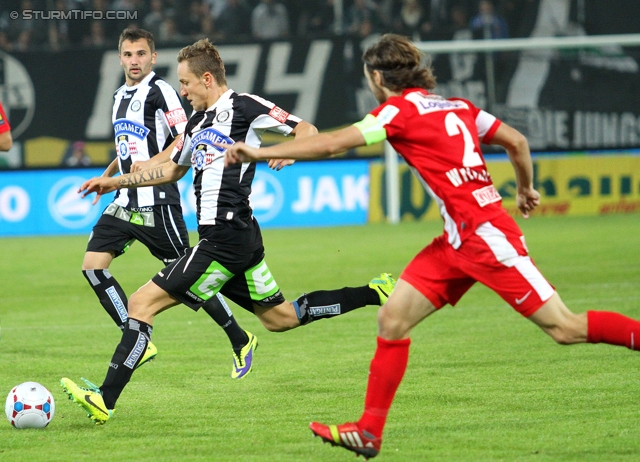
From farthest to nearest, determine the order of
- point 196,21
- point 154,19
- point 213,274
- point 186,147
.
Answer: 1. point 196,21
2. point 154,19
3. point 186,147
4. point 213,274

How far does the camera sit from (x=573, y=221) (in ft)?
60.0

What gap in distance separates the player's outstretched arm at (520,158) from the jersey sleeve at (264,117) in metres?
1.42

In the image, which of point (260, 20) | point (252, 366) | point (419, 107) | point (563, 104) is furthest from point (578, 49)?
point (419, 107)

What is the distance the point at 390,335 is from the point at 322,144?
0.94 meters

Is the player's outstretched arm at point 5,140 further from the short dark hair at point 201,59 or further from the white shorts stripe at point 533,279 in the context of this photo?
the white shorts stripe at point 533,279

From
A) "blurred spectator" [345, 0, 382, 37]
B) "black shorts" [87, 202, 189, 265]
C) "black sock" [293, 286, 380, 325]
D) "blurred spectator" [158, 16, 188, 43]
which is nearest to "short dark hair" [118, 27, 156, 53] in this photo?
"black shorts" [87, 202, 189, 265]

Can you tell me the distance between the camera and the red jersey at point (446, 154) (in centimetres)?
458

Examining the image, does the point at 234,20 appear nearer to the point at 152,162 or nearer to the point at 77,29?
the point at 77,29

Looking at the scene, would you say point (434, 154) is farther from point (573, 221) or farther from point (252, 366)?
point (573, 221)

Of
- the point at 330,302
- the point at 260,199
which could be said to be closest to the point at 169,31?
the point at 260,199

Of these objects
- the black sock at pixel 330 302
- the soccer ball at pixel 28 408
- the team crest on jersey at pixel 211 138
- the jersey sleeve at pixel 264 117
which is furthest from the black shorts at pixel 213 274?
the soccer ball at pixel 28 408

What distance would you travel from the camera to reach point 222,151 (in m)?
→ 5.77

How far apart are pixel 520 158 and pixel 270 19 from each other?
56.4ft

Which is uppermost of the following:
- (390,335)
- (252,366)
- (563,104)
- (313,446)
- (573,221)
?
(390,335)
